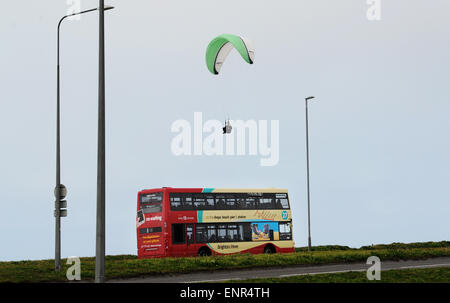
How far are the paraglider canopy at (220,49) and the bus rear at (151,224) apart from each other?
312 inches

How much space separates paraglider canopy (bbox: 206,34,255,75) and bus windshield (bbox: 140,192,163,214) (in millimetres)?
7933

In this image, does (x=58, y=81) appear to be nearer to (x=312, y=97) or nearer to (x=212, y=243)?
(x=212, y=243)

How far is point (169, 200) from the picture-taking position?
115 feet

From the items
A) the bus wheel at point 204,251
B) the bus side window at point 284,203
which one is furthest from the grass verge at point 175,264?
the bus side window at point 284,203

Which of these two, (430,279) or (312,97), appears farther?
(312,97)

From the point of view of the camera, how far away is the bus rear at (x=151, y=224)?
115 feet

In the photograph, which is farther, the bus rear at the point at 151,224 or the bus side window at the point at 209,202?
the bus side window at the point at 209,202

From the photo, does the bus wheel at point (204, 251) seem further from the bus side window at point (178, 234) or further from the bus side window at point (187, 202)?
the bus side window at point (187, 202)

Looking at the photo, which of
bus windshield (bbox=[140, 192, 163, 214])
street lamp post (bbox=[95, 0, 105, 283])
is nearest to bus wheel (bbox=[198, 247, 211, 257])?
bus windshield (bbox=[140, 192, 163, 214])

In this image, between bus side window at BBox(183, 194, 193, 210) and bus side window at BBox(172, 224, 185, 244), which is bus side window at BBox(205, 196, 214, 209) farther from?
bus side window at BBox(172, 224, 185, 244)

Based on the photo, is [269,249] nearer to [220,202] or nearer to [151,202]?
[220,202]
